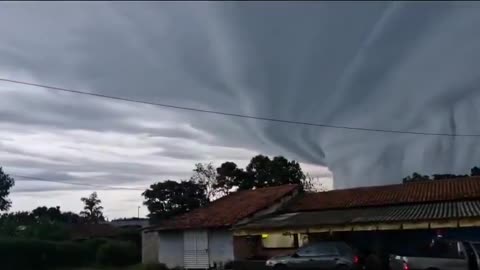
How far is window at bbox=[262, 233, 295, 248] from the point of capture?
102ft

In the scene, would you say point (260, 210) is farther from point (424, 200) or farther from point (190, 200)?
point (190, 200)

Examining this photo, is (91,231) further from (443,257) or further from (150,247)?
(443,257)

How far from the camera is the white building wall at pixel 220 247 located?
104ft

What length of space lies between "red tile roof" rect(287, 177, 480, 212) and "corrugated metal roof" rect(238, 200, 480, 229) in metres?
0.70

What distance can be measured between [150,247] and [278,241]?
33.0 ft

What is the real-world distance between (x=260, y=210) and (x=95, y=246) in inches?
523

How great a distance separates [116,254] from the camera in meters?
A: 38.3

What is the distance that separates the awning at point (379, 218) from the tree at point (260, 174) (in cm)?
2429

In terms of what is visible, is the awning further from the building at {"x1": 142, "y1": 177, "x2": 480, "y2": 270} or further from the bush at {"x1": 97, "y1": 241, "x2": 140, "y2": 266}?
the bush at {"x1": 97, "y1": 241, "x2": 140, "y2": 266}

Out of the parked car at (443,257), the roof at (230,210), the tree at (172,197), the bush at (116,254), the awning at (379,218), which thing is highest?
the tree at (172,197)

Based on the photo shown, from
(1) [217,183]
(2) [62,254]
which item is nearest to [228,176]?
(1) [217,183]

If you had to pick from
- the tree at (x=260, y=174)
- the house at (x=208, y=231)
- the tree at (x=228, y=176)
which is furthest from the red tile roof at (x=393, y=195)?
the tree at (x=228, y=176)

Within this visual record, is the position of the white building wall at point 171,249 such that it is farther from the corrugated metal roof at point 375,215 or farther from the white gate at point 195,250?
the corrugated metal roof at point 375,215

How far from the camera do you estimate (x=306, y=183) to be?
59188 millimetres
